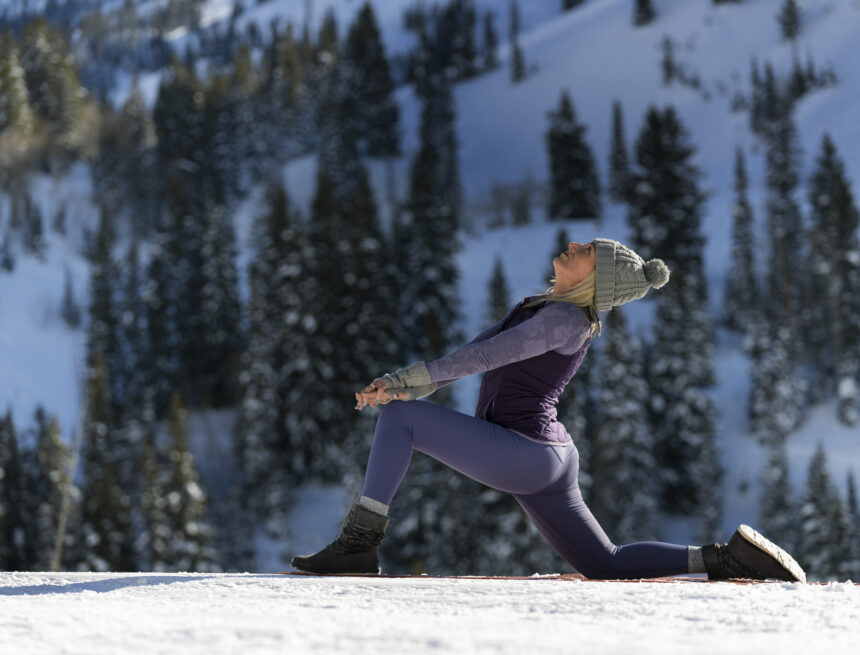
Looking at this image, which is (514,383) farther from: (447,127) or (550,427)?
(447,127)

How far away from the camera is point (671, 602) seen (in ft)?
12.1

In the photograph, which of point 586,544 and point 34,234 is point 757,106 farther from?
point 586,544

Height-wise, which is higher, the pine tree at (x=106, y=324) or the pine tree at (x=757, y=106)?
the pine tree at (x=757, y=106)

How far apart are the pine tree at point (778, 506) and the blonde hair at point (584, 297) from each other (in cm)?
3127

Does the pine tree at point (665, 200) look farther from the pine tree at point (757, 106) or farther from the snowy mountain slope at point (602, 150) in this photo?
the pine tree at point (757, 106)

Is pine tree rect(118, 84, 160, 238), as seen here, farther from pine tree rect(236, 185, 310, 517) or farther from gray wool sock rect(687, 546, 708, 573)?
gray wool sock rect(687, 546, 708, 573)

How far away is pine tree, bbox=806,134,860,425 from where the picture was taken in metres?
42.6

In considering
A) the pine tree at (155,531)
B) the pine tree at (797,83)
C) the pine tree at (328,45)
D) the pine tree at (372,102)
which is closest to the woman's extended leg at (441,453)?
the pine tree at (155,531)

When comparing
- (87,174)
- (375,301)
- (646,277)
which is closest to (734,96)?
(375,301)

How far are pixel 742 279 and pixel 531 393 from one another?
1849 inches

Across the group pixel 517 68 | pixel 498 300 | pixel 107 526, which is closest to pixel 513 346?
pixel 498 300

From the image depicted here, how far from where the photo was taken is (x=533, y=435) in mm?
4605

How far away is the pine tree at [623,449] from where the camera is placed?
35969 mm

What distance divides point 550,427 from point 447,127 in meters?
74.2
